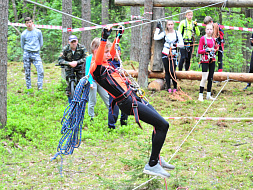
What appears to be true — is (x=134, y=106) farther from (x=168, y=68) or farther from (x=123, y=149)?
(x=168, y=68)

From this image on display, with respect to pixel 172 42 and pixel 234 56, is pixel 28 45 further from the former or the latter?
pixel 234 56

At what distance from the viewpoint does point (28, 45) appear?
30.7 feet

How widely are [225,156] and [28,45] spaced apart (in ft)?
21.9

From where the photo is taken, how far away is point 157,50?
926 centimetres

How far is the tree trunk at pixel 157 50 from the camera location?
30.1 feet

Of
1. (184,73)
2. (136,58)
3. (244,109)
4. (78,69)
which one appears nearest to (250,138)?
(244,109)

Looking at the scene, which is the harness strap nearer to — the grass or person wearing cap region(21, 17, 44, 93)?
the grass

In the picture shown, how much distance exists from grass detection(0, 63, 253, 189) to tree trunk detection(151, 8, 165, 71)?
0.93 m

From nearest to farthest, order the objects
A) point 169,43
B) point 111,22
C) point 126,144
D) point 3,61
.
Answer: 1. point 126,144
2. point 3,61
3. point 169,43
4. point 111,22

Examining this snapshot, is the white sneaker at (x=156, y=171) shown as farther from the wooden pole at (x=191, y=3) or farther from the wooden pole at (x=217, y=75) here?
the wooden pole at (x=191, y=3)

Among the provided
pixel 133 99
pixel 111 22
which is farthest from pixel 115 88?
pixel 111 22

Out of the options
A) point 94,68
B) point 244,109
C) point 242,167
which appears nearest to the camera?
point 94,68

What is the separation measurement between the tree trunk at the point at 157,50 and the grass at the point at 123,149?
0.93 m

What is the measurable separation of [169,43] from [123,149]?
3.92 meters
